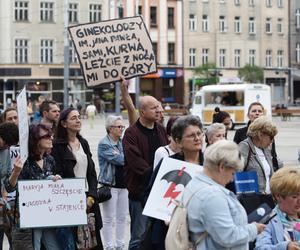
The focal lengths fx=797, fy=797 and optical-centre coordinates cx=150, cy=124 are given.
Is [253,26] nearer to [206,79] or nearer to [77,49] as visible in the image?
[206,79]

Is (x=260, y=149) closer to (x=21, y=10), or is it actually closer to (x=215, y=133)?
(x=215, y=133)

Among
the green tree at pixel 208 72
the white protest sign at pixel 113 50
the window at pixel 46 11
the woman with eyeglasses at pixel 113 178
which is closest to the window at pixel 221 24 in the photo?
the green tree at pixel 208 72

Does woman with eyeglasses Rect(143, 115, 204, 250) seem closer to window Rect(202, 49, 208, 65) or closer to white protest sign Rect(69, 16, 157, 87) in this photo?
white protest sign Rect(69, 16, 157, 87)

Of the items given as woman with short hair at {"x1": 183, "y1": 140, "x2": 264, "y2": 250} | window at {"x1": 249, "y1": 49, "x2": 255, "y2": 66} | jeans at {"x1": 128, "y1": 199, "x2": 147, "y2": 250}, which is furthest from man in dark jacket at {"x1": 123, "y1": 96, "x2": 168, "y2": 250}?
window at {"x1": 249, "y1": 49, "x2": 255, "y2": 66}

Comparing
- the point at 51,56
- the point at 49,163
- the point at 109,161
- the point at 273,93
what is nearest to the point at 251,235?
the point at 49,163

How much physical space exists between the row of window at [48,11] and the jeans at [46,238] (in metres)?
61.6

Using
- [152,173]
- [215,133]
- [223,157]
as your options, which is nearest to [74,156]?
[152,173]

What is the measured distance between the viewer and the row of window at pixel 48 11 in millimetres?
67625

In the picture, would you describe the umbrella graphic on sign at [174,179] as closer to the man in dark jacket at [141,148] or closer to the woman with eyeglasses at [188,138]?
the woman with eyeglasses at [188,138]

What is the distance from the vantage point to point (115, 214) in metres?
9.95

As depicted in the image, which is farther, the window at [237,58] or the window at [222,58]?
the window at [237,58]

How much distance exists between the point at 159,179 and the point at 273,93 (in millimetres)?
73345

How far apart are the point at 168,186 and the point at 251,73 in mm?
67423

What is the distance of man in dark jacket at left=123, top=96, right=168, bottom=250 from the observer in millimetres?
7805
